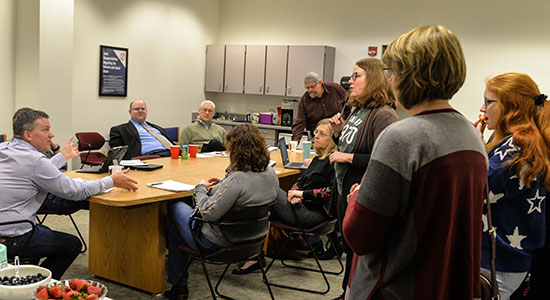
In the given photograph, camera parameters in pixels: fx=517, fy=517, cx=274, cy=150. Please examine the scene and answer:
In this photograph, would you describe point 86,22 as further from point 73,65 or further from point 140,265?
point 140,265

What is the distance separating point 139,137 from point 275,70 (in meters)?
3.48

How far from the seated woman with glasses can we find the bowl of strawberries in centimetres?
140

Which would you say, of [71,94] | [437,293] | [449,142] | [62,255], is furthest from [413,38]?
[71,94]

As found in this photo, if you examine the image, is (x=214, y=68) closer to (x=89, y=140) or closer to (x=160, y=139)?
(x=89, y=140)

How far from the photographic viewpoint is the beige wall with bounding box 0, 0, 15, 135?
6.35 meters

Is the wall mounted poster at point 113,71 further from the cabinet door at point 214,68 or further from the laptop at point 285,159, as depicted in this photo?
the laptop at point 285,159

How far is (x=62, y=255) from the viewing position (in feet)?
10.3

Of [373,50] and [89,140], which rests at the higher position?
[373,50]

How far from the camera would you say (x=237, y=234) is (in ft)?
10.3

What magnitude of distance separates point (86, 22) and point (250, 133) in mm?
5062

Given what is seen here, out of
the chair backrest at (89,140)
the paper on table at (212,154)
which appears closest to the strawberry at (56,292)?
the paper on table at (212,154)

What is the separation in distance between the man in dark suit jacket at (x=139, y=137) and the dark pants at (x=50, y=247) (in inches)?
103

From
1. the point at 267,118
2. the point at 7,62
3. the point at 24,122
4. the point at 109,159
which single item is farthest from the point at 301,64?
the point at 24,122

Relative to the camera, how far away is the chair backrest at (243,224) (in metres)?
3.03
